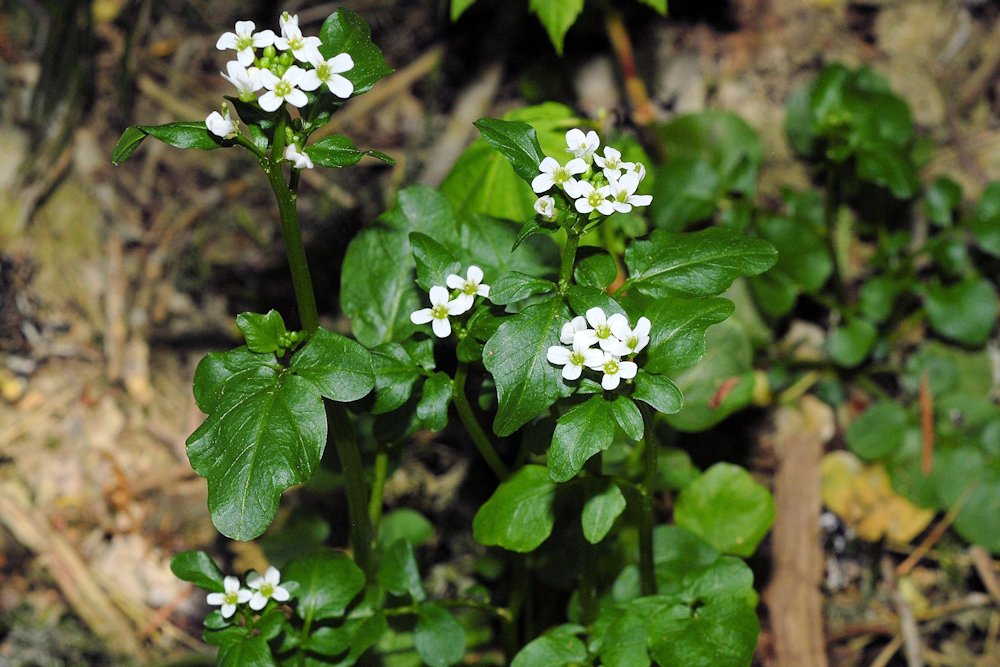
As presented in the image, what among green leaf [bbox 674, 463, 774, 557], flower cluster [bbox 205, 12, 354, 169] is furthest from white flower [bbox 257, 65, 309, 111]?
green leaf [bbox 674, 463, 774, 557]

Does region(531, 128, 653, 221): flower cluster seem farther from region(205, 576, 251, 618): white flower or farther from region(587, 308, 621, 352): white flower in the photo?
region(205, 576, 251, 618): white flower

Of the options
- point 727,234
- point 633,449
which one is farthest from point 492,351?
point 633,449

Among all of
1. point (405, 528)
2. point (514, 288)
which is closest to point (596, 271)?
point (514, 288)

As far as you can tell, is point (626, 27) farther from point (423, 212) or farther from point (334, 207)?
point (423, 212)

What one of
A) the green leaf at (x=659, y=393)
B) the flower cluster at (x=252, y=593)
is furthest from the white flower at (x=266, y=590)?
the green leaf at (x=659, y=393)

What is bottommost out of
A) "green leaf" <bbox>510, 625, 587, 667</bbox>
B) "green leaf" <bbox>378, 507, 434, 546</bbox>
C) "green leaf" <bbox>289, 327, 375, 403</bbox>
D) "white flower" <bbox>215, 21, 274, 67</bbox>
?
"green leaf" <bbox>378, 507, 434, 546</bbox>
